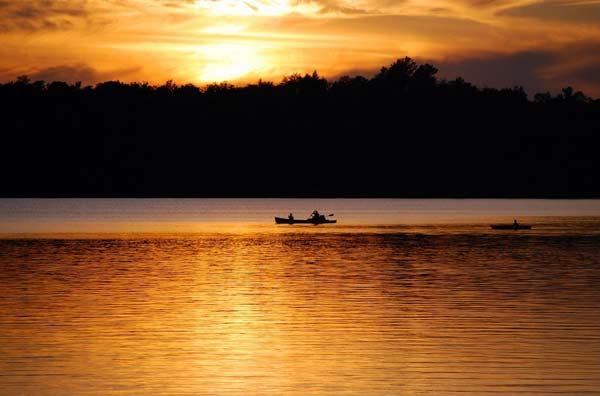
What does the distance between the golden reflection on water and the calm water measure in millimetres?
62

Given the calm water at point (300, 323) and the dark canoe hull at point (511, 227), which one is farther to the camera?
the dark canoe hull at point (511, 227)

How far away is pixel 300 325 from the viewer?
29.6 metres

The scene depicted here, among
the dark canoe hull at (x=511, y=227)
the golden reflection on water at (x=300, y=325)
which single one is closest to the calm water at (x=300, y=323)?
the golden reflection on water at (x=300, y=325)

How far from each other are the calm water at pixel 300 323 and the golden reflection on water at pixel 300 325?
0.06m

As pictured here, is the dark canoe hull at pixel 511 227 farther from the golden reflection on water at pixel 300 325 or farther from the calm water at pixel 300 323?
the golden reflection on water at pixel 300 325

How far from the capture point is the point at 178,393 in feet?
68.3

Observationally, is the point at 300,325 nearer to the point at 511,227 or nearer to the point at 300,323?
the point at 300,323

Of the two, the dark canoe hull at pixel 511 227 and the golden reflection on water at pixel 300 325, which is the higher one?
the dark canoe hull at pixel 511 227

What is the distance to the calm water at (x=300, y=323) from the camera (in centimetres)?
2203

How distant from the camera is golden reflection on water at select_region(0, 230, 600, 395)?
72.3 feet

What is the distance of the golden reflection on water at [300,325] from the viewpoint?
22031 mm

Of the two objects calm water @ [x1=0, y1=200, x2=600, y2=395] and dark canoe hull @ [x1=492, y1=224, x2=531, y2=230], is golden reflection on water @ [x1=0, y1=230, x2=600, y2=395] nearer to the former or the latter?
calm water @ [x1=0, y1=200, x2=600, y2=395]

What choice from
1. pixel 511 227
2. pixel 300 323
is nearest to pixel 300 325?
pixel 300 323

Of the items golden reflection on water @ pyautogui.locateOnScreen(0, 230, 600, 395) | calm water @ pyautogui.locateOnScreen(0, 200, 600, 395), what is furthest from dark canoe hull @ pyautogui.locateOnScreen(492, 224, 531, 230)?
golden reflection on water @ pyautogui.locateOnScreen(0, 230, 600, 395)
